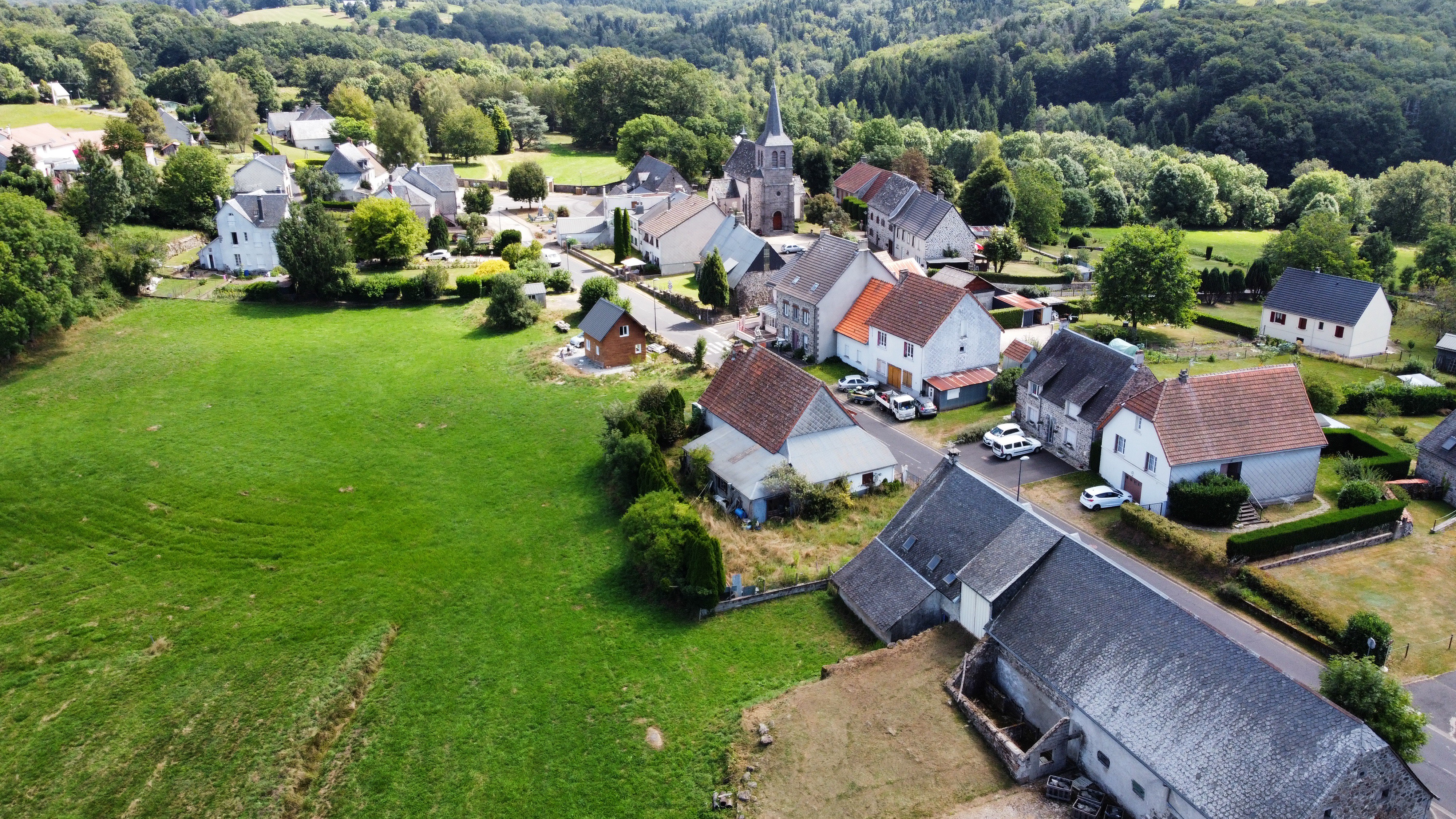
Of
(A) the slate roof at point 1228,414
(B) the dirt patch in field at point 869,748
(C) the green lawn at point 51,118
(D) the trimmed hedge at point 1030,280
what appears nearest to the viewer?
(B) the dirt patch in field at point 869,748

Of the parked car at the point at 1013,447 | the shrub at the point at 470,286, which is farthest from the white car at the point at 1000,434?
the shrub at the point at 470,286

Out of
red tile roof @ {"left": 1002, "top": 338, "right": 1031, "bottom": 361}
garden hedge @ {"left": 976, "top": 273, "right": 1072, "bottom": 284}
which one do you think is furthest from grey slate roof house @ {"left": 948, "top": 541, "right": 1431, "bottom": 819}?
garden hedge @ {"left": 976, "top": 273, "right": 1072, "bottom": 284}

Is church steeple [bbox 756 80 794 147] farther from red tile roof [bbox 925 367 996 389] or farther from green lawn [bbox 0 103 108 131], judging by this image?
green lawn [bbox 0 103 108 131]

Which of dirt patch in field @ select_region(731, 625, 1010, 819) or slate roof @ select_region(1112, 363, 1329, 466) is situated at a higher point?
slate roof @ select_region(1112, 363, 1329, 466)

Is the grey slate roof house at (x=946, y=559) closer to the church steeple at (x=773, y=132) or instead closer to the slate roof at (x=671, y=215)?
the slate roof at (x=671, y=215)

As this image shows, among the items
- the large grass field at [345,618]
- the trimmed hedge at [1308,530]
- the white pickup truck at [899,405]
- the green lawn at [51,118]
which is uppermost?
the green lawn at [51,118]

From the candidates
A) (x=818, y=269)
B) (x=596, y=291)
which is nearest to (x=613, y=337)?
(x=596, y=291)
